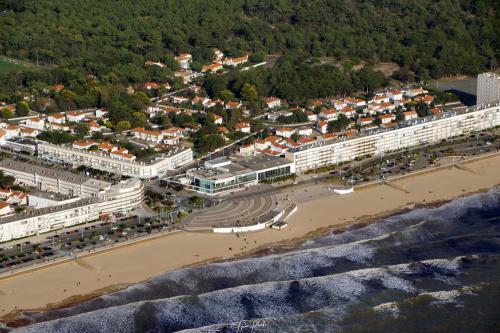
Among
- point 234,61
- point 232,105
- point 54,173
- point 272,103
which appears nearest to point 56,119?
point 232,105

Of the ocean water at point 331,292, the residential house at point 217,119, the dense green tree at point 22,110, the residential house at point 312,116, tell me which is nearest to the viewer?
the ocean water at point 331,292

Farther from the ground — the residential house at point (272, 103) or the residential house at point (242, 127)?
the residential house at point (272, 103)

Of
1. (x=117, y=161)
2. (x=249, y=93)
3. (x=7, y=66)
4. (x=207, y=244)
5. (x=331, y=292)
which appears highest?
(x=7, y=66)

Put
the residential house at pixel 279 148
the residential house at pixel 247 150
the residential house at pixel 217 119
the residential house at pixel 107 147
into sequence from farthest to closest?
1. the residential house at pixel 217 119
2. the residential house at pixel 247 150
3. the residential house at pixel 279 148
4. the residential house at pixel 107 147

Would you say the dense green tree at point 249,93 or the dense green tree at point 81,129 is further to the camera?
the dense green tree at point 249,93

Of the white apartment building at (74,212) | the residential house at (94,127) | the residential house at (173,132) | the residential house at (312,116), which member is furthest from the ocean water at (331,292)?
the residential house at (94,127)

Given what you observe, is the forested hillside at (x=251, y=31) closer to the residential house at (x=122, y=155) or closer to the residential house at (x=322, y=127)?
the residential house at (x=322, y=127)

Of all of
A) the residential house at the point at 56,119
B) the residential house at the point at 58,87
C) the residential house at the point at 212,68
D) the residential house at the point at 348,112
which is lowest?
the residential house at the point at 348,112

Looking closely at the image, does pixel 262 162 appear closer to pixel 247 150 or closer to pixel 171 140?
pixel 247 150
